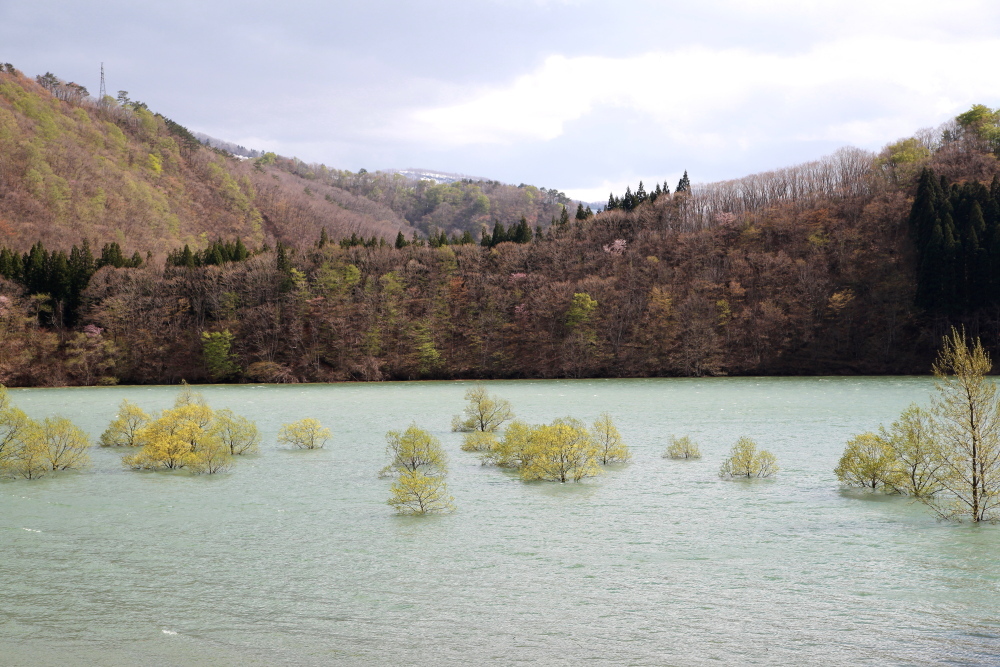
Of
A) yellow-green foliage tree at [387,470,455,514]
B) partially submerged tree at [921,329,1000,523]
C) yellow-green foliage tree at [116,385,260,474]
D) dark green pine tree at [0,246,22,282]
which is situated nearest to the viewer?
partially submerged tree at [921,329,1000,523]

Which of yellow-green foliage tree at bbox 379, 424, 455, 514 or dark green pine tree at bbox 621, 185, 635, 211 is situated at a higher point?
dark green pine tree at bbox 621, 185, 635, 211

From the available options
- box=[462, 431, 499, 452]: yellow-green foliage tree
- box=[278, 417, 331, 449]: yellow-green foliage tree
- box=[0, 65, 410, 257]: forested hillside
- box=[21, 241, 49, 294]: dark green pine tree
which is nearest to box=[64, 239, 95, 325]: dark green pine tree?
box=[21, 241, 49, 294]: dark green pine tree

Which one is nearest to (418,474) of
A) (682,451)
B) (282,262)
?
(682,451)

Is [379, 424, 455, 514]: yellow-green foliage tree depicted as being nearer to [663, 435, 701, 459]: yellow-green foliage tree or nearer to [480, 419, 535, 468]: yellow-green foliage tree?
[480, 419, 535, 468]: yellow-green foliage tree

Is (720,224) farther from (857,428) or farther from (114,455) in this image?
(114,455)

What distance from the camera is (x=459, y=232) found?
19262cm

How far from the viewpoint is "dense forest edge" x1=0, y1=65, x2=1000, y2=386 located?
226 feet

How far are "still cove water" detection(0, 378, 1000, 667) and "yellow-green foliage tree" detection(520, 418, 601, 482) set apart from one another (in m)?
0.59

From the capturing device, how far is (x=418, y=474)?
60.5 feet

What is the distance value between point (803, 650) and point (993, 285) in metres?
63.7

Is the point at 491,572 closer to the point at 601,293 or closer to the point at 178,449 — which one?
the point at 178,449

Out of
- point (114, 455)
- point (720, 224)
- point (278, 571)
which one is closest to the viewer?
point (278, 571)

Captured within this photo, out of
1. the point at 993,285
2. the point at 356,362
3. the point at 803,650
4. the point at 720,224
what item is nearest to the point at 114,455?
the point at 803,650

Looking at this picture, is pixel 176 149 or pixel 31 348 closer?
pixel 31 348
